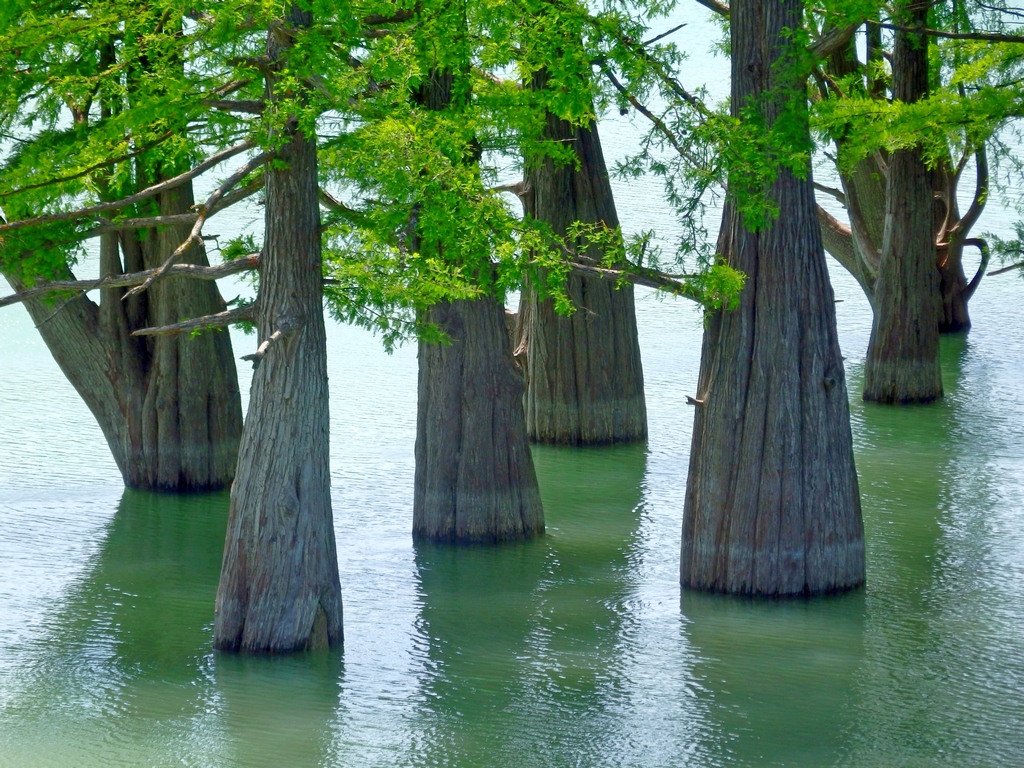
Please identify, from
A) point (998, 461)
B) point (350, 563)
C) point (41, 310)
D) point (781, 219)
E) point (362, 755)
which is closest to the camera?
point (362, 755)

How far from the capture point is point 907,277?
58.1ft

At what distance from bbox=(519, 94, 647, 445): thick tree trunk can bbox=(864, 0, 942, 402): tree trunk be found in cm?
360

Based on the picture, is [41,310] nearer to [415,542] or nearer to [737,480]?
[415,542]

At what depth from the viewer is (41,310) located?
556 inches

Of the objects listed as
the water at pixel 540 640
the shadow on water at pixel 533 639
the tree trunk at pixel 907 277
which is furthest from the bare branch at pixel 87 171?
the tree trunk at pixel 907 277

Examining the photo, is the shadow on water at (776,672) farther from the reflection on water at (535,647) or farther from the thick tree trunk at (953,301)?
the thick tree trunk at (953,301)

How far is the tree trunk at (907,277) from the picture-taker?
17.4m

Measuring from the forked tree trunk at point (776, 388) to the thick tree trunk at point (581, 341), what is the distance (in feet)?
15.5

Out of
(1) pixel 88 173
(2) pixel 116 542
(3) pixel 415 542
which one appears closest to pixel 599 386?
(3) pixel 415 542

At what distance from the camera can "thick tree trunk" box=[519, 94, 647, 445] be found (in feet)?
49.8

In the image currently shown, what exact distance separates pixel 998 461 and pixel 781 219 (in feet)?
21.9

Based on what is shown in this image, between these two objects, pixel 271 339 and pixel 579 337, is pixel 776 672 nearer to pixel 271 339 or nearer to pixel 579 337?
pixel 271 339

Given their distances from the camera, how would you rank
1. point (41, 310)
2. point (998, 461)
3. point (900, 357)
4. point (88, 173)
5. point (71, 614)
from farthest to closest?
point (900, 357) < point (998, 461) < point (41, 310) < point (71, 614) < point (88, 173)

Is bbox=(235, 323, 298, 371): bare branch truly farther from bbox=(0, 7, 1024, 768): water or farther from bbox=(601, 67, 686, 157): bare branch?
bbox=(601, 67, 686, 157): bare branch
